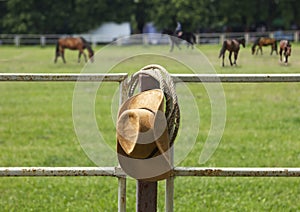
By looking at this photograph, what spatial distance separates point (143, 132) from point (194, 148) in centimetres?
410

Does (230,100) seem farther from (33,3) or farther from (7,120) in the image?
(33,3)

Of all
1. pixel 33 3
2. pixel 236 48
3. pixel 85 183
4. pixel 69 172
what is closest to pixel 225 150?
pixel 85 183

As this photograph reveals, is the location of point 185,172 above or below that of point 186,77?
below

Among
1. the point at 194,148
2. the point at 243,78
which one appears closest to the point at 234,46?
the point at 243,78

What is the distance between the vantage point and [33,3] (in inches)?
1216

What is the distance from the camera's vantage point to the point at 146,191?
244 cm

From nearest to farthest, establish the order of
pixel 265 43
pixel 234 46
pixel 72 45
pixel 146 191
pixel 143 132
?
pixel 143 132, pixel 146 191, pixel 234 46, pixel 265 43, pixel 72 45

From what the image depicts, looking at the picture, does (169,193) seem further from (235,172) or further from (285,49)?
(285,49)

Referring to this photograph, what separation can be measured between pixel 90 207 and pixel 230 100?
5.15m

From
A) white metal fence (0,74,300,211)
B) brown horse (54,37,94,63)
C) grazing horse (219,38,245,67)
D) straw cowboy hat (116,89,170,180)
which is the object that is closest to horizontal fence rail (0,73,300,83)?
white metal fence (0,74,300,211)

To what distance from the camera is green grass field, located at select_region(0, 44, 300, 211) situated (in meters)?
4.27

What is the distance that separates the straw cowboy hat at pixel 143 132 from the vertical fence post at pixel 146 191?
144mm

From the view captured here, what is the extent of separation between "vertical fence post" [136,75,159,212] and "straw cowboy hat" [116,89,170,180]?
14cm

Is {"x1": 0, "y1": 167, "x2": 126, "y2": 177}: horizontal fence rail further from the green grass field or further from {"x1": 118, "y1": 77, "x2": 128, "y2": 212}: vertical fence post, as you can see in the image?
the green grass field
